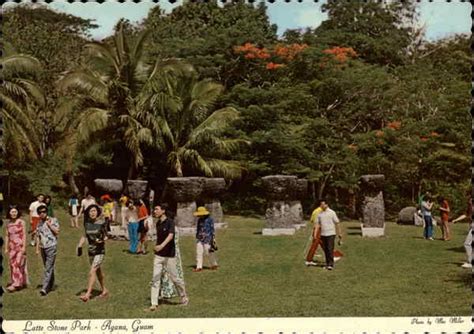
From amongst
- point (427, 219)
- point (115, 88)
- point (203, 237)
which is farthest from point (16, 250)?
point (427, 219)

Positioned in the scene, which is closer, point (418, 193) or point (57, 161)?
point (57, 161)

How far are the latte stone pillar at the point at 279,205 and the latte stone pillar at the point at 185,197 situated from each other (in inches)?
83.7

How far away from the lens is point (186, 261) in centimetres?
1474

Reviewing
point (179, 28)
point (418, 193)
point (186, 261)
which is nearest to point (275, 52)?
point (179, 28)

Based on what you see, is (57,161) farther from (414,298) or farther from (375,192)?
(414,298)

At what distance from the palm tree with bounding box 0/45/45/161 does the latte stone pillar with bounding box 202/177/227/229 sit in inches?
190

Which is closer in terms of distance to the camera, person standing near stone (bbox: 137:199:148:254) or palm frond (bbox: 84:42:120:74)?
person standing near stone (bbox: 137:199:148:254)

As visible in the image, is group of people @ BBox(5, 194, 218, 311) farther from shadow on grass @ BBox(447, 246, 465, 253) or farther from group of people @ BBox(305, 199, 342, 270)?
shadow on grass @ BBox(447, 246, 465, 253)

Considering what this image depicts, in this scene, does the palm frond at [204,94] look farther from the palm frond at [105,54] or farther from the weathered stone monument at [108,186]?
the weathered stone monument at [108,186]

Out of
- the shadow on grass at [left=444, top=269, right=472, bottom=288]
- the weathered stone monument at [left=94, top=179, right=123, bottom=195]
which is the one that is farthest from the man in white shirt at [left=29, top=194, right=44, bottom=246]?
the shadow on grass at [left=444, top=269, right=472, bottom=288]

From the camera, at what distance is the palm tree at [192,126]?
2238 cm

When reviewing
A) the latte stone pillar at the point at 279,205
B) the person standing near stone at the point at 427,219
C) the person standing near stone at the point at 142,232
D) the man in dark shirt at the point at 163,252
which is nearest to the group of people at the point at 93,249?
the man in dark shirt at the point at 163,252

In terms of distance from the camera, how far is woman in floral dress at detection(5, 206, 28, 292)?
37.4ft

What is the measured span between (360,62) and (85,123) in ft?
44.1
